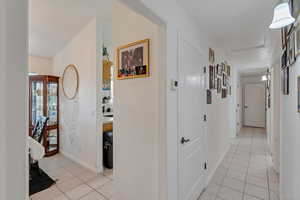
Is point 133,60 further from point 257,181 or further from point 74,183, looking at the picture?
point 257,181

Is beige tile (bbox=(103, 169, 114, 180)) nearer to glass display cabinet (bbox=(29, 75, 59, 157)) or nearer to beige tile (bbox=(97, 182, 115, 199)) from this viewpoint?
beige tile (bbox=(97, 182, 115, 199))

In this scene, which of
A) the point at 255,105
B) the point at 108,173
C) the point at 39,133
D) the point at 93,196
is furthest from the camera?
the point at 255,105

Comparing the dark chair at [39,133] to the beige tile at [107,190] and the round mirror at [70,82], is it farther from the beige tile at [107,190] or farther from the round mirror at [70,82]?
the beige tile at [107,190]

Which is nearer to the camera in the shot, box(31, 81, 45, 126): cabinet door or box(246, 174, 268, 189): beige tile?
box(246, 174, 268, 189): beige tile

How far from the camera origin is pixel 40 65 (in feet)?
12.6

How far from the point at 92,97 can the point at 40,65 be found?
2.21 meters

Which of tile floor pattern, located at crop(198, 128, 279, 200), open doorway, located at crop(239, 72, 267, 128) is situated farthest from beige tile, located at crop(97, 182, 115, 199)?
open doorway, located at crop(239, 72, 267, 128)

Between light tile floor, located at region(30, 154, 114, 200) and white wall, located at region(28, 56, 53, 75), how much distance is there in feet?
7.26

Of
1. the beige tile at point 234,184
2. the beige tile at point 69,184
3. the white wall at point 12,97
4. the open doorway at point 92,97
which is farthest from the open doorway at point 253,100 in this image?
the white wall at point 12,97

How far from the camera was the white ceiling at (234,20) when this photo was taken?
1725mm

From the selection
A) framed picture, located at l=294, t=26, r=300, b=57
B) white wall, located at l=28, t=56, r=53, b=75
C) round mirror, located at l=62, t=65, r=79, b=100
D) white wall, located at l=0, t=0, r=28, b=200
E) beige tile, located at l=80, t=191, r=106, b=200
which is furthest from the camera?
white wall, located at l=28, t=56, r=53, b=75

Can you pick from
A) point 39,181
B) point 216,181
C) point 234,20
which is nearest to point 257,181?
point 216,181

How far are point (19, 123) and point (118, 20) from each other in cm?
178

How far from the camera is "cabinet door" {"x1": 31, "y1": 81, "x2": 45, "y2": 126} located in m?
3.42
